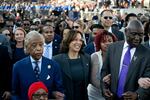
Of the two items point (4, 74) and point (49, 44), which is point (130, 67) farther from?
point (49, 44)

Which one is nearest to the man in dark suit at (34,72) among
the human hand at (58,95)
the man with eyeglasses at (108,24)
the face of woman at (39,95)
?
the human hand at (58,95)

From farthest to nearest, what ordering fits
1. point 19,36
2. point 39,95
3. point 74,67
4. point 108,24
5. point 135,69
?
point 108,24
point 19,36
point 74,67
point 135,69
point 39,95

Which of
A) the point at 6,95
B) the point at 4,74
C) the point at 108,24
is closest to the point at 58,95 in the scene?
the point at 6,95

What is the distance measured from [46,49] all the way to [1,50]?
1.73 m

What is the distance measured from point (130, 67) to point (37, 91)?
Answer: 1.19 m

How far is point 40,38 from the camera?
587 cm

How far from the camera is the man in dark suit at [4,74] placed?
7.10 m

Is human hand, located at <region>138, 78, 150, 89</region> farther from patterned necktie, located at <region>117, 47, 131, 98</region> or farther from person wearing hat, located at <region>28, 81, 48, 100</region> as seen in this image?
person wearing hat, located at <region>28, 81, 48, 100</region>

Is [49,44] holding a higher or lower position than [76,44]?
lower

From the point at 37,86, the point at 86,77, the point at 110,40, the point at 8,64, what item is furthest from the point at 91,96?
the point at 37,86

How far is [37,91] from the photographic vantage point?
5.49 meters

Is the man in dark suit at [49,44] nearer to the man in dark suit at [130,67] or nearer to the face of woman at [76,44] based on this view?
the face of woman at [76,44]

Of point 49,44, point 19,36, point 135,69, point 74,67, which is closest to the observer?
point 135,69

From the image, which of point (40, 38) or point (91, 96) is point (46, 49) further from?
point (40, 38)
